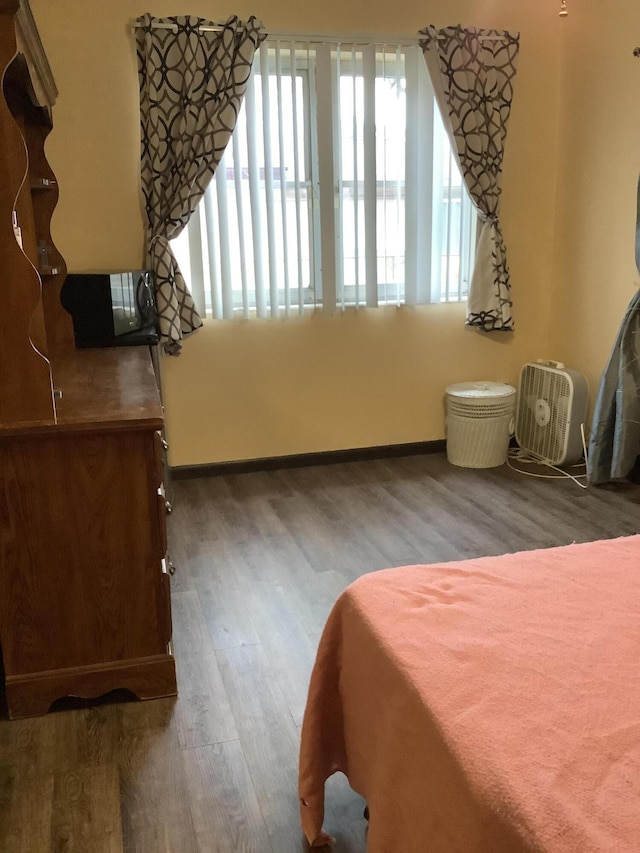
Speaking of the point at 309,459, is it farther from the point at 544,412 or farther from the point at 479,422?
the point at 544,412

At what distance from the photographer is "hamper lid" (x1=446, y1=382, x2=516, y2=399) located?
13.5ft

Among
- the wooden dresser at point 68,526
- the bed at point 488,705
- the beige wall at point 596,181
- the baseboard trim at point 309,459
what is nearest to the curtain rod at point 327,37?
the beige wall at point 596,181

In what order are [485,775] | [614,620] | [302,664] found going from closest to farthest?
[485,775]
[614,620]
[302,664]

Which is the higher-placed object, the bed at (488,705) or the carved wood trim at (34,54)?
the carved wood trim at (34,54)

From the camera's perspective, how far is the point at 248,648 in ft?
8.07

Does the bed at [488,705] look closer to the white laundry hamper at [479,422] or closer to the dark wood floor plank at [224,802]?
the dark wood floor plank at [224,802]

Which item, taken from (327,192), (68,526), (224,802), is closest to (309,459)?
(327,192)

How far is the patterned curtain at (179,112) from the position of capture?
3512mm

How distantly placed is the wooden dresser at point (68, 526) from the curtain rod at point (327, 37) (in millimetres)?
1481

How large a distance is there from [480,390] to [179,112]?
2121 millimetres

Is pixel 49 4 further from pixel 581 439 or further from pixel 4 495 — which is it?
pixel 581 439

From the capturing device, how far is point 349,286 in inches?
162

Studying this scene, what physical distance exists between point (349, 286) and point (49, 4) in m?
1.94

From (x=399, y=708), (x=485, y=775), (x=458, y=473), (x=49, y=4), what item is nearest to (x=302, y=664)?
(x=399, y=708)
